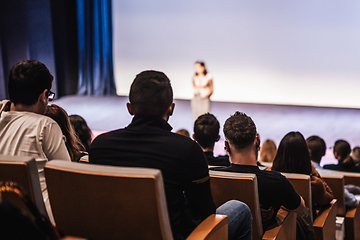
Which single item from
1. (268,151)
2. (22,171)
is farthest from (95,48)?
(22,171)

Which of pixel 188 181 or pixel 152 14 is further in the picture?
pixel 152 14

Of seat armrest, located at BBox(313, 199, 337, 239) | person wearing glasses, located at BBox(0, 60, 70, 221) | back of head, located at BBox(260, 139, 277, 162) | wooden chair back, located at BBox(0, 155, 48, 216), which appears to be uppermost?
person wearing glasses, located at BBox(0, 60, 70, 221)

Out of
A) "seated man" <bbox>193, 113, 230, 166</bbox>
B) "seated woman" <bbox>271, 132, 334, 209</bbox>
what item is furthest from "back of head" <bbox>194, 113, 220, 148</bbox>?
"seated woman" <bbox>271, 132, 334, 209</bbox>

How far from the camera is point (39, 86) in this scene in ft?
5.13

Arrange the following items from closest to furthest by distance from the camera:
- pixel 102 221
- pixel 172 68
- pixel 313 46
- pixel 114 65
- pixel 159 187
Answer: pixel 159 187
pixel 102 221
pixel 313 46
pixel 172 68
pixel 114 65

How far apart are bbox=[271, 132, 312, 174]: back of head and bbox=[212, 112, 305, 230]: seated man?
1.28 ft

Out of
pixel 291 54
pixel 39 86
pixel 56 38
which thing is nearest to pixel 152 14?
pixel 56 38

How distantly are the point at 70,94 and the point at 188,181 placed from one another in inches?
332

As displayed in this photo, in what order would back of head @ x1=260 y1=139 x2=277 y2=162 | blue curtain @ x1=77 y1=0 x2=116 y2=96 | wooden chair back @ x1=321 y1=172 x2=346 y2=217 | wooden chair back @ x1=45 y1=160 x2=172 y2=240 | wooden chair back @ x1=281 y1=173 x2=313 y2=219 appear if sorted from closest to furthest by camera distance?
wooden chair back @ x1=45 y1=160 x2=172 y2=240, wooden chair back @ x1=281 y1=173 x2=313 y2=219, wooden chair back @ x1=321 y1=172 x2=346 y2=217, back of head @ x1=260 y1=139 x2=277 y2=162, blue curtain @ x1=77 y1=0 x2=116 y2=96

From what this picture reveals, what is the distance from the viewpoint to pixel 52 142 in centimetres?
151

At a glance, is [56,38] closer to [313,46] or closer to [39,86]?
[313,46]

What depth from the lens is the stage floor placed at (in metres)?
6.01

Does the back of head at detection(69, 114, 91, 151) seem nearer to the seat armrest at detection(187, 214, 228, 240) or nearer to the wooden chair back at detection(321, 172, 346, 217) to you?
the seat armrest at detection(187, 214, 228, 240)

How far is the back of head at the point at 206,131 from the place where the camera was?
254 cm
